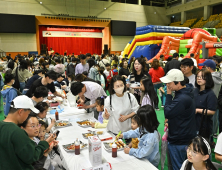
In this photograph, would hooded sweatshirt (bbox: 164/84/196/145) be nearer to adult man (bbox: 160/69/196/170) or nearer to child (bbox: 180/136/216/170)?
adult man (bbox: 160/69/196/170)

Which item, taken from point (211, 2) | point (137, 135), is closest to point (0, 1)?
point (137, 135)

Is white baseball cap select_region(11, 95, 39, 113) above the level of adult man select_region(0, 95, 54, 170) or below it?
above

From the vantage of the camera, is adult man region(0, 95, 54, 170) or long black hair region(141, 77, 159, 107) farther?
long black hair region(141, 77, 159, 107)

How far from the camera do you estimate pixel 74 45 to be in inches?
827

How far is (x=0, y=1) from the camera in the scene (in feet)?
51.5

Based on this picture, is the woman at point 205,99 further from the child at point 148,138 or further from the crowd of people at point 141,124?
the child at point 148,138

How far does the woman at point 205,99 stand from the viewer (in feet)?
9.30

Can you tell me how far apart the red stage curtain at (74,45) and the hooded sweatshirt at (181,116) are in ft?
61.7

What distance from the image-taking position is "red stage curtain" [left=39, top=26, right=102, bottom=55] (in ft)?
Answer: 65.3

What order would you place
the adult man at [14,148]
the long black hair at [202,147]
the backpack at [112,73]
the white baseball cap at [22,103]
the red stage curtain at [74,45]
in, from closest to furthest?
Answer: the adult man at [14,148]
the long black hair at [202,147]
the white baseball cap at [22,103]
the backpack at [112,73]
the red stage curtain at [74,45]

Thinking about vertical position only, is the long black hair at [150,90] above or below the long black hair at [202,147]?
above

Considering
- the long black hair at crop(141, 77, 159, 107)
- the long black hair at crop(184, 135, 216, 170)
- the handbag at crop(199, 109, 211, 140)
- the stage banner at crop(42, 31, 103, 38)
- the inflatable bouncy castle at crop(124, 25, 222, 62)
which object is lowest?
the handbag at crop(199, 109, 211, 140)

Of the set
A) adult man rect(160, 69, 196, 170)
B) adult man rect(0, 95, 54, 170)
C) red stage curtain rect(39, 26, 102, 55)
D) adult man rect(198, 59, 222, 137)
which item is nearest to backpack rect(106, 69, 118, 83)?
adult man rect(198, 59, 222, 137)

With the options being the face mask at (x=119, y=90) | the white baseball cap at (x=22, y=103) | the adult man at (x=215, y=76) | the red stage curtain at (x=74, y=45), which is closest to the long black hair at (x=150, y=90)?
the face mask at (x=119, y=90)
